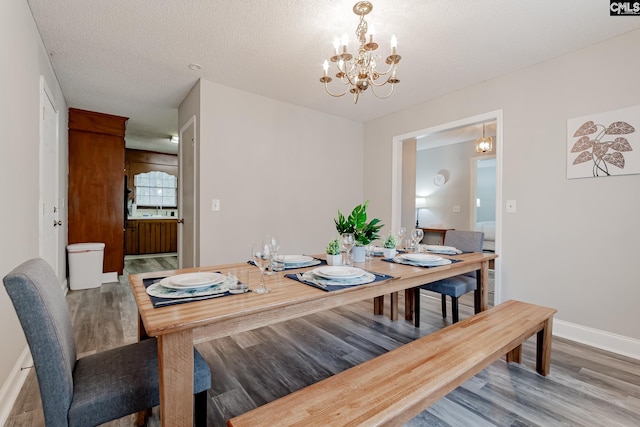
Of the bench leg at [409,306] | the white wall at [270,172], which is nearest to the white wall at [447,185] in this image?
the white wall at [270,172]

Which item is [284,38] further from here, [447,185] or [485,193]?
[485,193]

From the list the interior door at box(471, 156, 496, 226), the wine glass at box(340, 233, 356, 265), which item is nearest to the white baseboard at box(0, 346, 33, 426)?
the wine glass at box(340, 233, 356, 265)

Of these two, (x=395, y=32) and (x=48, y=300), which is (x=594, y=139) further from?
(x=48, y=300)

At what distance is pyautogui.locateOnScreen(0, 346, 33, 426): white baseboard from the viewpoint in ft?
4.83

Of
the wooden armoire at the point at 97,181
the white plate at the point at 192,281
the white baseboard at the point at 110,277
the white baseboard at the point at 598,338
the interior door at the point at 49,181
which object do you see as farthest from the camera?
the white baseboard at the point at 110,277

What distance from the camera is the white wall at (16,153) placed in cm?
154

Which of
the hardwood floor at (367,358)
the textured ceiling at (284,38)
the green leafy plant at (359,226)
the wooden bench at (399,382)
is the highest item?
the textured ceiling at (284,38)

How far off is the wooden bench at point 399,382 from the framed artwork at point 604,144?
1.49 m

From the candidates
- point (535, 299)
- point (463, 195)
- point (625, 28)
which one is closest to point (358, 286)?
point (535, 299)

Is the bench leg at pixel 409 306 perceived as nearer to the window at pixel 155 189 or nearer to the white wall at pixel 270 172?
the white wall at pixel 270 172

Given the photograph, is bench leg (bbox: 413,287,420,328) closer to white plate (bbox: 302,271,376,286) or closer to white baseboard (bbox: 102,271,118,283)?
white plate (bbox: 302,271,376,286)

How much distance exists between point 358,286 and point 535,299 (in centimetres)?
227

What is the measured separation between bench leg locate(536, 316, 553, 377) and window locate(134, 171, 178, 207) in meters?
7.75

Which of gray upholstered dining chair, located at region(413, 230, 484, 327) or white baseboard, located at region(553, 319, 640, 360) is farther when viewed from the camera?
gray upholstered dining chair, located at region(413, 230, 484, 327)
